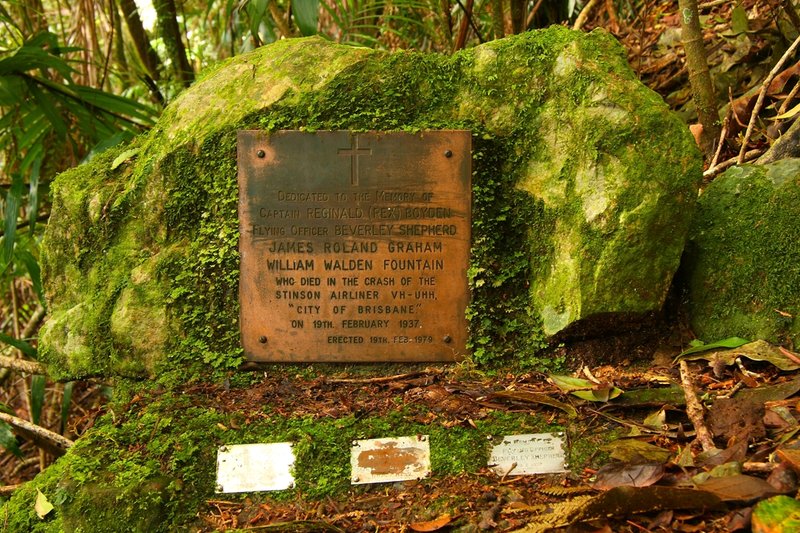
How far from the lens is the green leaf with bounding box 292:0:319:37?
3141mm

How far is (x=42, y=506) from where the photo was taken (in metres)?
2.32

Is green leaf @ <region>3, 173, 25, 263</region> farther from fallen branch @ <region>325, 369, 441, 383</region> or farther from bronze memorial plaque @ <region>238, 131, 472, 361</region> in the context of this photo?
fallen branch @ <region>325, 369, 441, 383</region>

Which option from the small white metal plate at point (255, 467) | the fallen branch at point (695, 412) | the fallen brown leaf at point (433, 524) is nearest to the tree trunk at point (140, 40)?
the small white metal plate at point (255, 467)

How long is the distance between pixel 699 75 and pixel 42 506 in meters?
3.70

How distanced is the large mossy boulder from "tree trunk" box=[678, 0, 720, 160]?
3.00 feet

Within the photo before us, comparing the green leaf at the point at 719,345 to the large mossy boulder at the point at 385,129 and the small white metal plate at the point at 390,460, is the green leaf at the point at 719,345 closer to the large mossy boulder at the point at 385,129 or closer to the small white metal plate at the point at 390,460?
the large mossy boulder at the point at 385,129

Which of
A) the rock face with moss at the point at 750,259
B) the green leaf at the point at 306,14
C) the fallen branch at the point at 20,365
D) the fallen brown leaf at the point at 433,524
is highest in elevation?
the green leaf at the point at 306,14

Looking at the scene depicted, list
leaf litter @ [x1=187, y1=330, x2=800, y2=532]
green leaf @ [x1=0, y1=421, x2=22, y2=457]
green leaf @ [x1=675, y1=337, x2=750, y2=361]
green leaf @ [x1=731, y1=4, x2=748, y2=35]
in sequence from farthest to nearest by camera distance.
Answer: green leaf @ [x1=731, y1=4, x2=748, y2=35] < green leaf @ [x1=0, y1=421, x2=22, y2=457] < green leaf @ [x1=675, y1=337, x2=750, y2=361] < leaf litter @ [x1=187, y1=330, x2=800, y2=532]

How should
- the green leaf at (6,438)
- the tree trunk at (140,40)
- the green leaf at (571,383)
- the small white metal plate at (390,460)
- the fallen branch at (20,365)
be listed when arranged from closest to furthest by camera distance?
the small white metal plate at (390,460), the green leaf at (571,383), the green leaf at (6,438), the fallen branch at (20,365), the tree trunk at (140,40)

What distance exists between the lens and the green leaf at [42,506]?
7.55 ft

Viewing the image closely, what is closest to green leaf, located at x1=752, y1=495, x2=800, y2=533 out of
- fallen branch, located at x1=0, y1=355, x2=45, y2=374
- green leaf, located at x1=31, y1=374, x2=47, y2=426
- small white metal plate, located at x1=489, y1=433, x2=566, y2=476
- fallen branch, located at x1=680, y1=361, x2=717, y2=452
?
fallen branch, located at x1=680, y1=361, x2=717, y2=452

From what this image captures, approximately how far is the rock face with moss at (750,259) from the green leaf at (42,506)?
2621mm

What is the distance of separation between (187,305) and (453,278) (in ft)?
3.82

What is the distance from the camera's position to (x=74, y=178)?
3088 millimetres
